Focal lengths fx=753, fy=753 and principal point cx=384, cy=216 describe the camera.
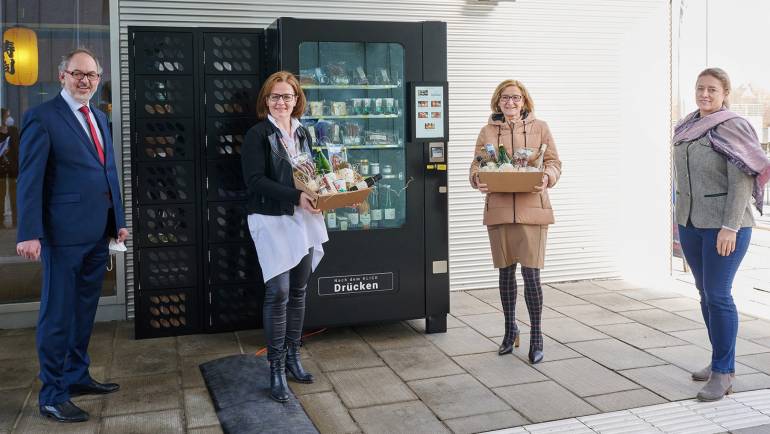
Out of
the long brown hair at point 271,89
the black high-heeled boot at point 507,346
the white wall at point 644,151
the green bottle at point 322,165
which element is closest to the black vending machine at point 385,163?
the black high-heeled boot at point 507,346

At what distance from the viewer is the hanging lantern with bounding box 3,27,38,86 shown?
5277mm

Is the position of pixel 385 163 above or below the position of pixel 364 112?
below

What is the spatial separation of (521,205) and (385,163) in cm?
117

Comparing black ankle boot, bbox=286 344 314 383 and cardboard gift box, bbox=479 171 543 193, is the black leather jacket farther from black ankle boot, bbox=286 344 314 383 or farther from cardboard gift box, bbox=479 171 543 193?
cardboard gift box, bbox=479 171 543 193

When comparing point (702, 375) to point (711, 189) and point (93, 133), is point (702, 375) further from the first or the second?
point (93, 133)

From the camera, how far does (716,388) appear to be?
3.81 m

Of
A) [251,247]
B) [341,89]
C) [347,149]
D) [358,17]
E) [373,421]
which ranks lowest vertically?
[373,421]

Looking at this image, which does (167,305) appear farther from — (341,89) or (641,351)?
(641,351)

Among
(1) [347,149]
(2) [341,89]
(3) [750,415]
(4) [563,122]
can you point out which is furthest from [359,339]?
(4) [563,122]

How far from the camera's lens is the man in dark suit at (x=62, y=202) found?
355 centimetres

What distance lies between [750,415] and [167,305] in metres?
3.60

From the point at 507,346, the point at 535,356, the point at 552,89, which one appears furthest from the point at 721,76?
the point at 552,89

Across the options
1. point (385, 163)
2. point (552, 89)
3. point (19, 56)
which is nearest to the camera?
point (385, 163)

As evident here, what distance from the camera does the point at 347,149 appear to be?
509cm
